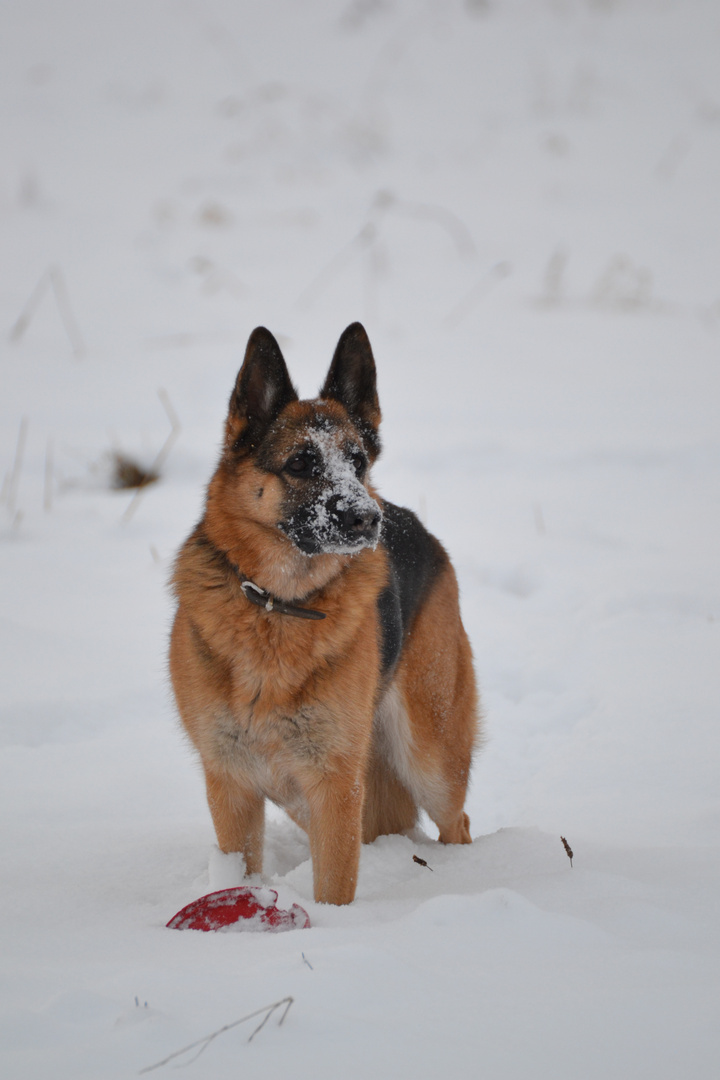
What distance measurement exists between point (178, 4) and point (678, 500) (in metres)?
12.1

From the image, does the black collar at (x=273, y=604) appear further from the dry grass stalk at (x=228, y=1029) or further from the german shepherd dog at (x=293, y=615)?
the dry grass stalk at (x=228, y=1029)

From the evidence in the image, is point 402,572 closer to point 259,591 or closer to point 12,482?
point 259,591

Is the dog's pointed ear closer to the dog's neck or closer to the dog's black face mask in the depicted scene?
the dog's black face mask

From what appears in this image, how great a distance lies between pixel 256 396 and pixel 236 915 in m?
1.61

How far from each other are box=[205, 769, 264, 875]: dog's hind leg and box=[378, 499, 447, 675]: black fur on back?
62cm

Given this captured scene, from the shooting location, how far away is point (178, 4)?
1325 centimetres

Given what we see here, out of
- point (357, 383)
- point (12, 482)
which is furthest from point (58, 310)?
point (357, 383)

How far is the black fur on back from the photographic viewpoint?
2.88 metres

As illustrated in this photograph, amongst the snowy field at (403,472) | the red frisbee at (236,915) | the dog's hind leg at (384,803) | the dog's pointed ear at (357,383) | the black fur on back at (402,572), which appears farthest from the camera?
the dog's hind leg at (384,803)

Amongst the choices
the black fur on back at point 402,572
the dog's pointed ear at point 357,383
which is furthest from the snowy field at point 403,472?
the dog's pointed ear at point 357,383

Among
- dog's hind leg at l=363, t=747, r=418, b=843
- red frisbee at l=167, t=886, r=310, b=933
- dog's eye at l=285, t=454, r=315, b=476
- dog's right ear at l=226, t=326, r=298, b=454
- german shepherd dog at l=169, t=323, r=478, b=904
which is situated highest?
A: dog's right ear at l=226, t=326, r=298, b=454

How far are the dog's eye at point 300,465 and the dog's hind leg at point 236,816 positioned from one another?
0.99 metres

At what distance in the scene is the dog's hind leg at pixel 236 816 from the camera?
2588mm

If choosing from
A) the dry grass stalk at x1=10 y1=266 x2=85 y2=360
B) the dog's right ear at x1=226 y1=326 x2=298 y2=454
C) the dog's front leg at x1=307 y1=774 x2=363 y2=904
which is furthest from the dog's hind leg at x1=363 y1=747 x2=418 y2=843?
the dry grass stalk at x1=10 y1=266 x2=85 y2=360
